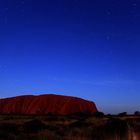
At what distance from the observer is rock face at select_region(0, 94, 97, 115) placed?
83.8m

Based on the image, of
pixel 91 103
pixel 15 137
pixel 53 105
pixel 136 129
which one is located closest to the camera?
pixel 136 129

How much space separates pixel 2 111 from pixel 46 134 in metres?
76.3

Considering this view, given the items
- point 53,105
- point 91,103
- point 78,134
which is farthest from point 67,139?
point 91,103

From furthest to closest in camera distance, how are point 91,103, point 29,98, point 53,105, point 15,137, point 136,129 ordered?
point 91,103
point 29,98
point 53,105
point 15,137
point 136,129

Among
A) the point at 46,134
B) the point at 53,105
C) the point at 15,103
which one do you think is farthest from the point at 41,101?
the point at 46,134

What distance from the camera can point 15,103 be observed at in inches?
3607

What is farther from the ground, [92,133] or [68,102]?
[68,102]

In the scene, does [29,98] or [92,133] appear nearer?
[92,133]

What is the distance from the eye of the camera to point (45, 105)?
83875 mm

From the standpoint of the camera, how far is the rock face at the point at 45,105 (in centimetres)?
8381

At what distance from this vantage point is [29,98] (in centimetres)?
8988

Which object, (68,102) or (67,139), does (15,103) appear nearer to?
(68,102)

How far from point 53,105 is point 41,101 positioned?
3370mm

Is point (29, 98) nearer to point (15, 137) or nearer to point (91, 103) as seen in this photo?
point (91, 103)
